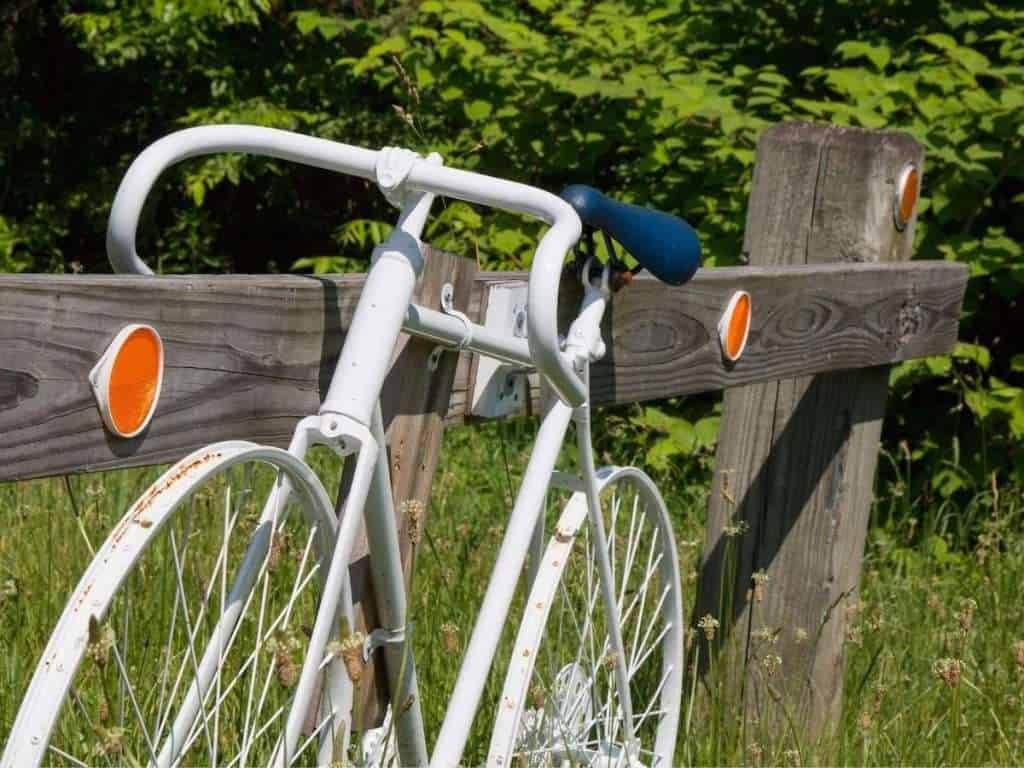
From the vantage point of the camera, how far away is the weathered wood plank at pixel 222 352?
1247 millimetres

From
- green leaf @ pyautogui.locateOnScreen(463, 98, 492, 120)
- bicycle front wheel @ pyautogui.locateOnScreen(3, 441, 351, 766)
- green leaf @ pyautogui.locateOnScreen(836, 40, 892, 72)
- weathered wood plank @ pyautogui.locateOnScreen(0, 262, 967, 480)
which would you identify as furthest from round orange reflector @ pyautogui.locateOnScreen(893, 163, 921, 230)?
green leaf @ pyautogui.locateOnScreen(463, 98, 492, 120)

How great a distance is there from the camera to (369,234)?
724cm

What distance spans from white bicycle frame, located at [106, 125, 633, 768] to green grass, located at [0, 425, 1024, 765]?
0.30 feet

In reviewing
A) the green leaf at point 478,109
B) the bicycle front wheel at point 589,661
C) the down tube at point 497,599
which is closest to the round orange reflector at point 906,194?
the bicycle front wheel at point 589,661

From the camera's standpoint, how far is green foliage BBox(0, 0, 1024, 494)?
4734mm

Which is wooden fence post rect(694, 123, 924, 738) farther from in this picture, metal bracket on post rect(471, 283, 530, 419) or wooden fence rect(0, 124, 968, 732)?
metal bracket on post rect(471, 283, 530, 419)

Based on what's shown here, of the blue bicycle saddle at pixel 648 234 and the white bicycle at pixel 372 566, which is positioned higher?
the blue bicycle saddle at pixel 648 234

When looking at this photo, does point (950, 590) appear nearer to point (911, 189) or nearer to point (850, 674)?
point (850, 674)

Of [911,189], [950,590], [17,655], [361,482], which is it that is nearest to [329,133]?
[950,590]

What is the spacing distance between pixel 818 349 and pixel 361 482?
4.96 ft

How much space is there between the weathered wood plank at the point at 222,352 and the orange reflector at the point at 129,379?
0.01m

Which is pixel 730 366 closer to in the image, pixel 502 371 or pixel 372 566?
pixel 502 371

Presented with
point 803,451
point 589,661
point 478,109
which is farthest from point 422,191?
point 478,109

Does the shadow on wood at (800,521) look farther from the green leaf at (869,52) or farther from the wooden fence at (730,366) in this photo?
the green leaf at (869,52)
